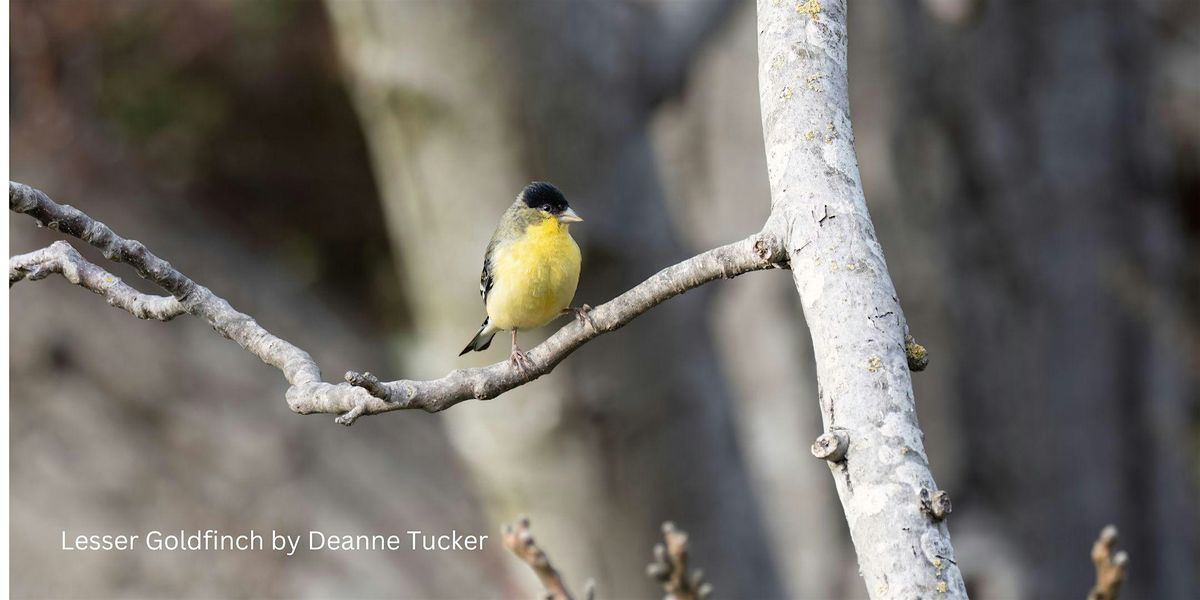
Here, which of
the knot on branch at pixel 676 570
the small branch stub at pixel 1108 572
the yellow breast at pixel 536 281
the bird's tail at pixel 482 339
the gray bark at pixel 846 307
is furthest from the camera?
the small branch stub at pixel 1108 572

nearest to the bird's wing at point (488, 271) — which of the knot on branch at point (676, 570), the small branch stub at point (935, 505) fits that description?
the knot on branch at point (676, 570)

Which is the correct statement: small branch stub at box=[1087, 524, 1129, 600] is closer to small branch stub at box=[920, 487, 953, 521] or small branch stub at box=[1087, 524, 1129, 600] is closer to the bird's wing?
small branch stub at box=[920, 487, 953, 521]

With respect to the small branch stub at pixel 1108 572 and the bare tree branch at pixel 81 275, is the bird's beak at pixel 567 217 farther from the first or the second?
the small branch stub at pixel 1108 572

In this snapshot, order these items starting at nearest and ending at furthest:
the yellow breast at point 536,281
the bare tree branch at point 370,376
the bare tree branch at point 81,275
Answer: the bare tree branch at point 370,376 → the bare tree branch at point 81,275 → the yellow breast at point 536,281

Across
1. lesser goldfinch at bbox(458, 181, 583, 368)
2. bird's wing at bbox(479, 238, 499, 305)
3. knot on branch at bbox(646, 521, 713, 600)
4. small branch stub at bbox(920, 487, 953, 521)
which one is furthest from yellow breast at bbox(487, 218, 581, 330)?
small branch stub at bbox(920, 487, 953, 521)

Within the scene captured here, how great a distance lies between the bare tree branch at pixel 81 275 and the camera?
5.16 ft

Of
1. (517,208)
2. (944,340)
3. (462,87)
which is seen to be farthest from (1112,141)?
(517,208)

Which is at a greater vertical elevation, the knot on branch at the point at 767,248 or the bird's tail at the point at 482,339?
the bird's tail at the point at 482,339

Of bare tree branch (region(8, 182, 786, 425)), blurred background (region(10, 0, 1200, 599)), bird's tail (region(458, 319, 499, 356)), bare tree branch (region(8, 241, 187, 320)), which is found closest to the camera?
bare tree branch (region(8, 182, 786, 425))

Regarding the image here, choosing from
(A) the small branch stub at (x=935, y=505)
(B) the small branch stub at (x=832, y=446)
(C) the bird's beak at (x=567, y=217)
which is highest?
(C) the bird's beak at (x=567, y=217)

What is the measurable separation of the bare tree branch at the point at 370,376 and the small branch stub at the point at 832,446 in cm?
28

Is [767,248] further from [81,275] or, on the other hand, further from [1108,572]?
[1108,572]

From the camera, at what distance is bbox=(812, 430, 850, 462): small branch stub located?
1198 millimetres

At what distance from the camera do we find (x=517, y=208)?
1.89 metres
